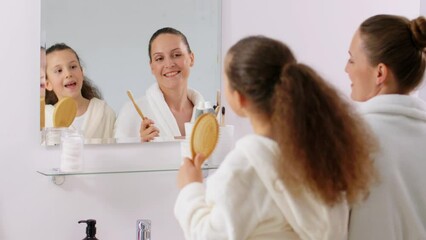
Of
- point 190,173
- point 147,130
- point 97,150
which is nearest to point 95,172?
point 97,150

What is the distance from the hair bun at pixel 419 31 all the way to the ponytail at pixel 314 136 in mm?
306

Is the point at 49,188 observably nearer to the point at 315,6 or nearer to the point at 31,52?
the point at 31,52

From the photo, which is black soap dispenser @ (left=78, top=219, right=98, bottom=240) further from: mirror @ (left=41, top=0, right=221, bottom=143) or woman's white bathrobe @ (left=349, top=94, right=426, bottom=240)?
woman's white bathrobe @ (left=349, top=94, right=426, bottom=240)

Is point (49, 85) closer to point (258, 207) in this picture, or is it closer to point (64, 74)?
point (64, 74)

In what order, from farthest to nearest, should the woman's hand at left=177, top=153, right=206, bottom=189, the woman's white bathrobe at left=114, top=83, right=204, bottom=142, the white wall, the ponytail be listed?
the woman's white bathrobe at left=114, top=83, right=204, bottom=142 < the white wall < the woman's hand at left=177, top=153, right=206, bottom=189 < the ponytail

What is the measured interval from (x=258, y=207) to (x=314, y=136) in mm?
150

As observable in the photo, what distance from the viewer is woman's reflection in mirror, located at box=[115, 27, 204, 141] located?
6.07 feet

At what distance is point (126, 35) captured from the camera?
5.98ft

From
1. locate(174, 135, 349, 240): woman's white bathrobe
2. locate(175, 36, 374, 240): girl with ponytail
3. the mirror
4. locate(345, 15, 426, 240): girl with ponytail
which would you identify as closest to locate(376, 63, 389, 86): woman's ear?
locate(345, 15, 426, 240): girl with ponytail

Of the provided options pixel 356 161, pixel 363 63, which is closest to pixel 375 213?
pixel 356 161

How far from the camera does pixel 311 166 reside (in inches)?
43.4

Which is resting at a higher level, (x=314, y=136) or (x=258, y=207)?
(x=314, y=136)

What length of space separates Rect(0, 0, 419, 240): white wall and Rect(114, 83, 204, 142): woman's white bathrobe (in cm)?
4

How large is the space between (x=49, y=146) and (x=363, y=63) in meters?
0.84
